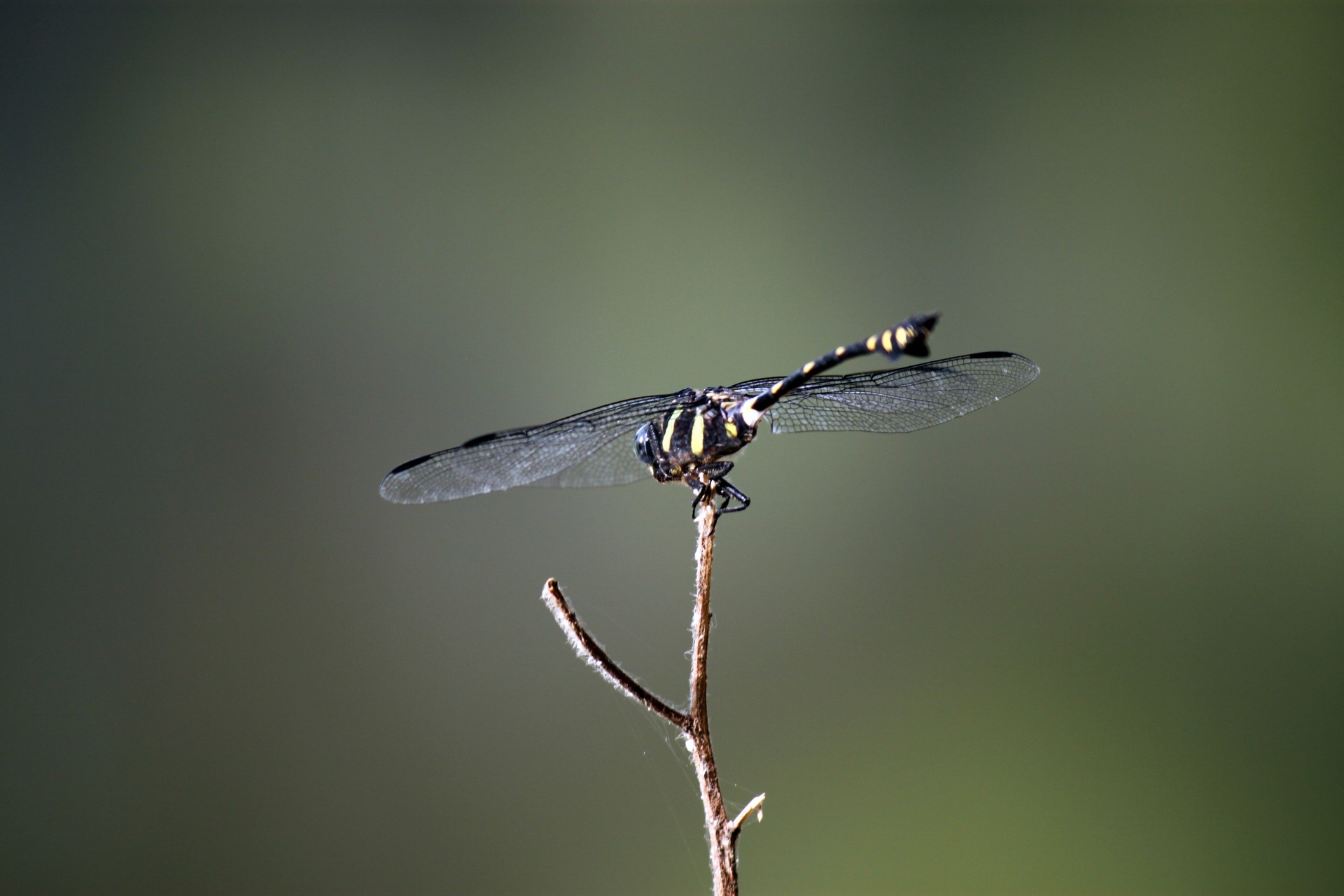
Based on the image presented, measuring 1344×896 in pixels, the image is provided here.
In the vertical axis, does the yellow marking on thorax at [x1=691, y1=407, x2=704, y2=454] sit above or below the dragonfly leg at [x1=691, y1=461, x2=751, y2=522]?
above

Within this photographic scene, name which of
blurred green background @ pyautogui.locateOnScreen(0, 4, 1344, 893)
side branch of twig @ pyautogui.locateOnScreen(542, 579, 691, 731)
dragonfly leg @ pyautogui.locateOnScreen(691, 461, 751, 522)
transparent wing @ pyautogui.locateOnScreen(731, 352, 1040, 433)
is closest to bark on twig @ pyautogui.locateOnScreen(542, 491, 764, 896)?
side branch of twig @ pyautogui.locateOnScreen(542, 579, 691, 731)

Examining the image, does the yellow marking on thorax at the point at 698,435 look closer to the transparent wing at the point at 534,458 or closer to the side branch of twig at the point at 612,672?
the transparent wing at the point at 534,458

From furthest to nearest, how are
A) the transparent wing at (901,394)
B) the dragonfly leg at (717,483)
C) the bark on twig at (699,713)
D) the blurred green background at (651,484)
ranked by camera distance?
the blurred green background at (651,484), the transparent wing at (901,394), the dragonfly leg at (717,483), the bark on twig at (699,713)

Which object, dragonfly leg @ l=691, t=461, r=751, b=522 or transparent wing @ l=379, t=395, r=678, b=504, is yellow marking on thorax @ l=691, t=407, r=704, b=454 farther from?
→ transparent wing @ l=379, t=395, r=678, b=504

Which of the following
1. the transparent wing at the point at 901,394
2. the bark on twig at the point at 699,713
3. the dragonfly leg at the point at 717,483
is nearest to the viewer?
the bark on twig at the point at 699,713

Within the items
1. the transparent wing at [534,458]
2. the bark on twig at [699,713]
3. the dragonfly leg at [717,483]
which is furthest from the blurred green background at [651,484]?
the bark on twig at [699,713]

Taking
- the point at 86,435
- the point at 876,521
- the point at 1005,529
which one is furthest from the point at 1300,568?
the point at 86,435

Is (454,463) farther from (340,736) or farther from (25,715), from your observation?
(25,715)
